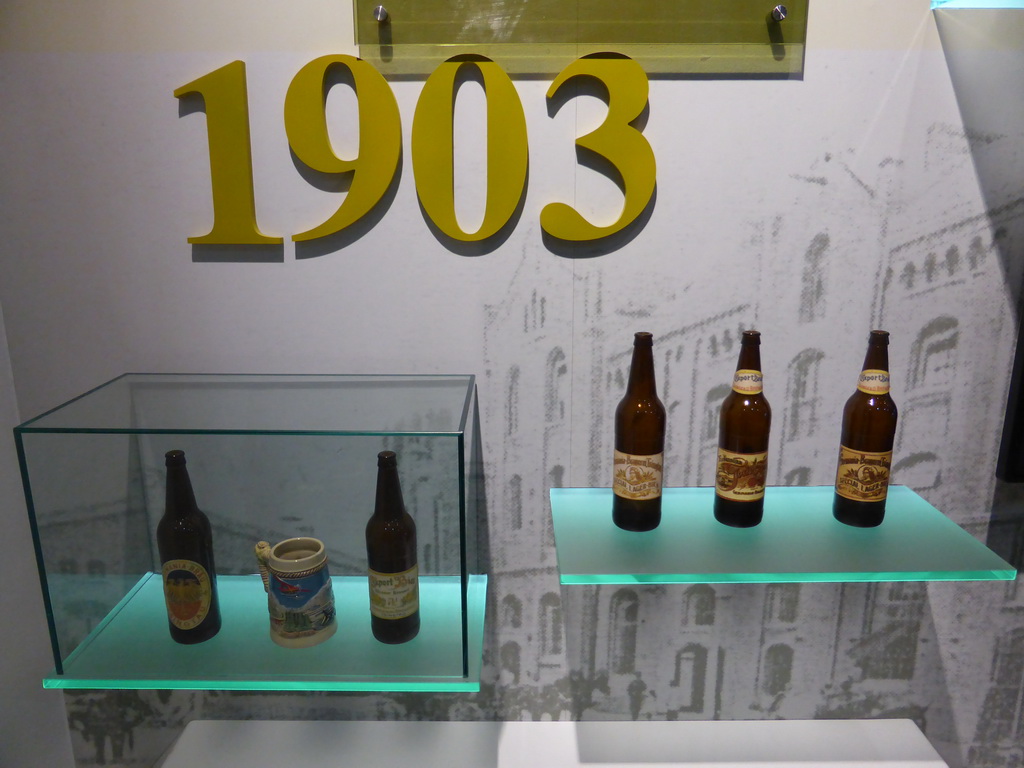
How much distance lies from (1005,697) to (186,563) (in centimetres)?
177

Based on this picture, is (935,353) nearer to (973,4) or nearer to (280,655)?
(973,4)

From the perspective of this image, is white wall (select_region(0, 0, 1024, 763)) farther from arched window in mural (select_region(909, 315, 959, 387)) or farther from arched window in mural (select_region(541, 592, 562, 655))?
arched window in mural (select_region(541, 592, 562, 655))

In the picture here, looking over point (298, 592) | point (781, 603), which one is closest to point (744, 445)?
point (781, 603)

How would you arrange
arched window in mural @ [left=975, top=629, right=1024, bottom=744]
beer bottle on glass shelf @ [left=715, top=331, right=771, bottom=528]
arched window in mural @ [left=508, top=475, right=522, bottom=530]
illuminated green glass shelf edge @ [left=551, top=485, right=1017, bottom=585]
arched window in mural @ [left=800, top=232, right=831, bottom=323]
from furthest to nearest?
1. arched window in mural @ [left=975, top=629, right=1024, bottom=744]
2. arched window in mural @ [left=508, top=475, right=522, bottom=530]
3. arched window in mural @ [left=800, top=232, right=831, bottom=323]
4. beer bottle on glass shelf @ [left=715, top=331, right=771, bottom=528]
5. illuminated green glass shelf edge @ [left=551, top=485, right=1017, bottom=585]

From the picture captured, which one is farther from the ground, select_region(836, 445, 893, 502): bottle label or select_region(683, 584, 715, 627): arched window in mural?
select_region(836, 445, 893, 502): bottle label

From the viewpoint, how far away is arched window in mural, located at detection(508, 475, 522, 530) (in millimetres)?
1537

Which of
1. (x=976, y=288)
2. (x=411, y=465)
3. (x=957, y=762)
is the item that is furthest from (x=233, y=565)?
(x=957, y=762)

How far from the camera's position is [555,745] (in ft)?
5.32

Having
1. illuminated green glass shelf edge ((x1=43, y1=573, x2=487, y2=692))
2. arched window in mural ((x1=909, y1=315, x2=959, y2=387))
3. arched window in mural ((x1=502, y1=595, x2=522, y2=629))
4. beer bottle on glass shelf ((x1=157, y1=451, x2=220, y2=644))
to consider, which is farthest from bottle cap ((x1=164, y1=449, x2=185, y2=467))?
arched window in mural ((x1=909, y1=315, x2=959, y2=387))

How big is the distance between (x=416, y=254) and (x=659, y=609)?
0.92 metres

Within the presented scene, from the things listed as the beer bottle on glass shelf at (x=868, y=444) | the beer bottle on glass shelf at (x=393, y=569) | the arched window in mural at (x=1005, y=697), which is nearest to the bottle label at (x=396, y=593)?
the beer bottle on glass shelf at (x=393, y=569)

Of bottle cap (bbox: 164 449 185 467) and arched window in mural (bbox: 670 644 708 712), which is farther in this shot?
arched window in mural (bbox: 670 644 708 712)

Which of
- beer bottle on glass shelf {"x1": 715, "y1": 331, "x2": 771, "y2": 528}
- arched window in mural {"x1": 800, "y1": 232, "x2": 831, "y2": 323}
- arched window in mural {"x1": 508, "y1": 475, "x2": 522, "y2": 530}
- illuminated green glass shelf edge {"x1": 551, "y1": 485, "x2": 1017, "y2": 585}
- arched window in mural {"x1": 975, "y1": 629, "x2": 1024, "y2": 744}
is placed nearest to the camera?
illuminated green glass shelf edge {"x1": 551, "y1": 485, "x2": 1017, "y2": 585}

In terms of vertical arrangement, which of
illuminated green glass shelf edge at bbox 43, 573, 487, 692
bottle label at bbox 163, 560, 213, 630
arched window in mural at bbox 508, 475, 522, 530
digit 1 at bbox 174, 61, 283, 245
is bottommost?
illuminated green glass shelf edge at bbox 43, 573, 487, 692
